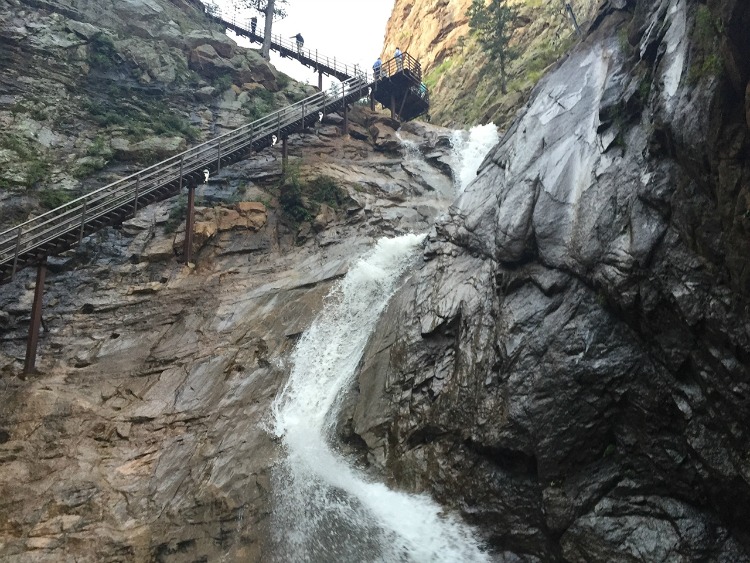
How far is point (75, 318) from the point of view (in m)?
14.8

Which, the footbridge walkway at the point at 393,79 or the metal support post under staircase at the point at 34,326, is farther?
the footbridge walkway at the point at 393,79

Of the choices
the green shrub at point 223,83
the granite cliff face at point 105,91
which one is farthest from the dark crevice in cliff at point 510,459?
the green shrub at point 223,83

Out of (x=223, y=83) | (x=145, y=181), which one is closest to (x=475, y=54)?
(x=223, y=83)

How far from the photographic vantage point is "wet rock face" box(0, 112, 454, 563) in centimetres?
935

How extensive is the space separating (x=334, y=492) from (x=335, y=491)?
26 mm

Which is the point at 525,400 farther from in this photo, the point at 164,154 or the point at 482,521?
the point at 164,154

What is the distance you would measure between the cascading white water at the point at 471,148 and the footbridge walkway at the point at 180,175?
5613mm

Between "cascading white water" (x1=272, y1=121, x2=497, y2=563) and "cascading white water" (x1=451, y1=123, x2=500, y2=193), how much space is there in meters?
10.3

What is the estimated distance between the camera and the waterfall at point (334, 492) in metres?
7.85

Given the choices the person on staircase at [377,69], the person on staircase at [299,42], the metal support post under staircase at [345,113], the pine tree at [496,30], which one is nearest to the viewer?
the metal support post under staircase at [345,113]

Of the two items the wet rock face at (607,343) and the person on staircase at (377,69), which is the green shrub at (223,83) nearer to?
the person on staircase at (377,69)

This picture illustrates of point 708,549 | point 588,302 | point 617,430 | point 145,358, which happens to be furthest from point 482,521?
point 145,358

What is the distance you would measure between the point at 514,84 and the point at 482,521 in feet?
80.5

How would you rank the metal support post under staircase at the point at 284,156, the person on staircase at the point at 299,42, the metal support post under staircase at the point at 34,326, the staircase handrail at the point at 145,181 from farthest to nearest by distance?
1. the person on staircase at the point at 299,42
2. the metal support post under staircase at the point at 284,156
3. the staircase handrail at the point at 145,181
4. the metal support post under staircase at the point at 34,326
